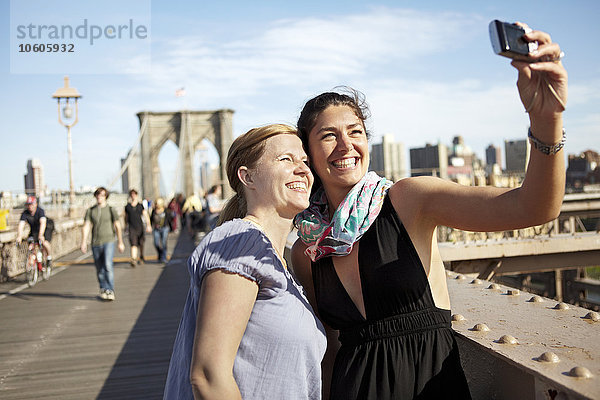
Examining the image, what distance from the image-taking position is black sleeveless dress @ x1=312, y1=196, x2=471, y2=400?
5.57ft

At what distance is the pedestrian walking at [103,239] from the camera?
27.0 ft

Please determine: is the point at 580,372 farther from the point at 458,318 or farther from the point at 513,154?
the point at 513,154

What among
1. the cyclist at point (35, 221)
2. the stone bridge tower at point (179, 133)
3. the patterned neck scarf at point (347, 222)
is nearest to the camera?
the patterned neck scarf at point (347, 222)

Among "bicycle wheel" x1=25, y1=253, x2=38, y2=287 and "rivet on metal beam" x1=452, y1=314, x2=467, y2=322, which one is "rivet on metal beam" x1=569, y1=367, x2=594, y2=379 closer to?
"rivet on metal beam" x1=452, y1=314, x2=467, y2=322

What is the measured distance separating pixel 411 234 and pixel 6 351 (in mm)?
5253

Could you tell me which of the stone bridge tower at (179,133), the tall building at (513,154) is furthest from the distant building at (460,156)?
the stone bridge tower at (179,133)

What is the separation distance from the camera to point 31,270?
33.1 ft

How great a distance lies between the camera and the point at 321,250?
1909mm

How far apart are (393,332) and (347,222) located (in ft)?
1.23

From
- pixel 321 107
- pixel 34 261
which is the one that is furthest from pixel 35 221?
pixel 321 107

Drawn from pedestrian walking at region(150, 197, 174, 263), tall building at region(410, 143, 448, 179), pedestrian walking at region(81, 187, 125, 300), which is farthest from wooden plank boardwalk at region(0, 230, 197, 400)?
tall building at region(410, 143, 448, 179)

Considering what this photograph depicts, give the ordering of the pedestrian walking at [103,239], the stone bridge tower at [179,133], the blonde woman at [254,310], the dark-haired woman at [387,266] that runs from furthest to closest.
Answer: the stone bridge tower at [179,133] → the pedestrian walking at [103,239] → the dark-haired woman at [387,266] → the blonde woman at [254,310]

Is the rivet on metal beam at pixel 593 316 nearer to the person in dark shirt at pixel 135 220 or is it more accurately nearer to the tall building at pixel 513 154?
the person in dark shirt at pixel 135 220

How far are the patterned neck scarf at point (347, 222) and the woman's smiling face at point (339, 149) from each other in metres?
0.06
